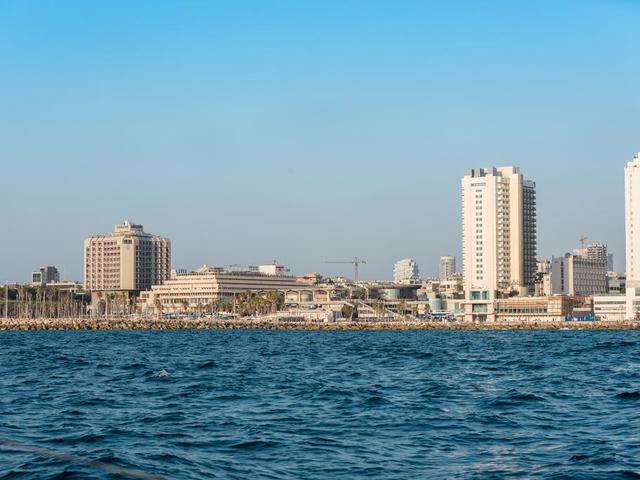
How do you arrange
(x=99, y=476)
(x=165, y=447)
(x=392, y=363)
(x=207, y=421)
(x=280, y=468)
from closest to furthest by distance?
(x=99, y=476), (x=280, y=468), (x=165, y=447), (x=207, y=421), (x=392, y=363)

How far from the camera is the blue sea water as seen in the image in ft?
80.9

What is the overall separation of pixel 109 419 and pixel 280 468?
33.2 feet

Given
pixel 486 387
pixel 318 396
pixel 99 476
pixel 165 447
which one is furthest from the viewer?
pixel 486 387

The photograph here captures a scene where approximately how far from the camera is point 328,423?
32.2 meters

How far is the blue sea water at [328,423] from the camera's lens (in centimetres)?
2467

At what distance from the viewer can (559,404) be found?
122 ft

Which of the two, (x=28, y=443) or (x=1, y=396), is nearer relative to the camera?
(x=28, y=443)

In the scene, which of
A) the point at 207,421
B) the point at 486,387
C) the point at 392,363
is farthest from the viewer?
the point at 392,363

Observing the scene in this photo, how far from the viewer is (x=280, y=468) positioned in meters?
24.6

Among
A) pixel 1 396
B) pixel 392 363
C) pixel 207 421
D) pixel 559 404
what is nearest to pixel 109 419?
pixel 207 421

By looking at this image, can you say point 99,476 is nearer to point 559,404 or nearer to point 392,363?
point 559,404

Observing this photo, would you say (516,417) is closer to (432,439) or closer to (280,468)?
(432,439)

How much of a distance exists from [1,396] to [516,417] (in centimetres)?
1897

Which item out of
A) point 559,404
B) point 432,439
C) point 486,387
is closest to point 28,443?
point 432,439
